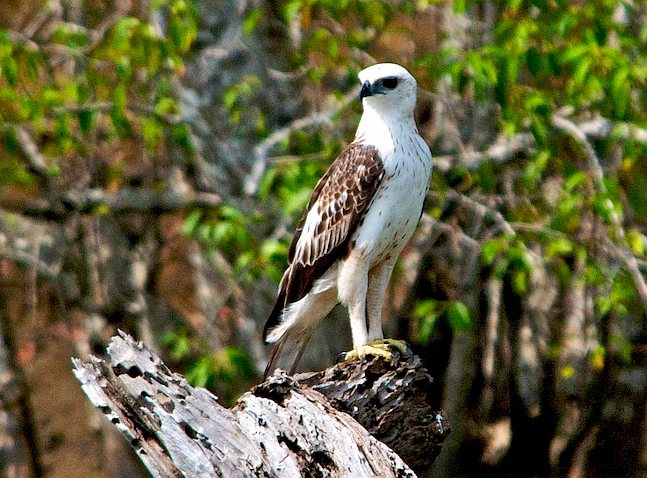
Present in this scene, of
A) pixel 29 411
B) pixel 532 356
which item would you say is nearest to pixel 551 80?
pixel 532 356

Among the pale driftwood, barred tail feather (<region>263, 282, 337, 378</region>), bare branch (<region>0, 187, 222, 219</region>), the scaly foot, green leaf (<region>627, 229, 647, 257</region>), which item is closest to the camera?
the pale driftwood

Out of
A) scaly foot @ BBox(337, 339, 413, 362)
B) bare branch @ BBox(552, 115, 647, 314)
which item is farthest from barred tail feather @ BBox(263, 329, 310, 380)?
bare branch @ BBox(552, 115, 647, 314)

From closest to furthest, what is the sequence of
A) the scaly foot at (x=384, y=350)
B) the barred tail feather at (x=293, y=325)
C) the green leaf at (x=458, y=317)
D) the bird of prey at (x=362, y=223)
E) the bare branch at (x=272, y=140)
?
the scaly foot at (x=384, y=350), the bird of prey at (x=362, y=223), the barred tail feather at (x=293, y=325), the green leaf at (x=458, y=317), the bare branch at (x=272, y=140)

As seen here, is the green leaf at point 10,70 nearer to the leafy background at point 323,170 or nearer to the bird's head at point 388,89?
the leafy background at point 323,170

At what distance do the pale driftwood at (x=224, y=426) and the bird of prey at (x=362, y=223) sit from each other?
36.5 inches

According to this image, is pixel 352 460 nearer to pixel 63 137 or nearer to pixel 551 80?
pixel 63 137

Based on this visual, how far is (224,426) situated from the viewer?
3.82 meters

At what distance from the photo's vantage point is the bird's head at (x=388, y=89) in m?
5.12

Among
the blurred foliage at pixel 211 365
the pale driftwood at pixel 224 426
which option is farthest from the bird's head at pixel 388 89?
the blurred foliage at pixel 211 365

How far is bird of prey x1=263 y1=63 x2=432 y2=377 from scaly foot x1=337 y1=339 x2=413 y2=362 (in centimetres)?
1

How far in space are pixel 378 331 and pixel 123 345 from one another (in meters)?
1.82

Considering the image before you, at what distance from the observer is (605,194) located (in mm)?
6164

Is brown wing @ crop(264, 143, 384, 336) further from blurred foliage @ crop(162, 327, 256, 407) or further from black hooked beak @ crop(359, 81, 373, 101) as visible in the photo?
blurred foliage @ crop(162, 327, 256, 407)

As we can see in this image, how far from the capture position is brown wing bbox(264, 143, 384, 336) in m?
5.03
